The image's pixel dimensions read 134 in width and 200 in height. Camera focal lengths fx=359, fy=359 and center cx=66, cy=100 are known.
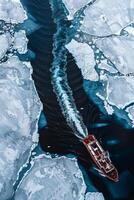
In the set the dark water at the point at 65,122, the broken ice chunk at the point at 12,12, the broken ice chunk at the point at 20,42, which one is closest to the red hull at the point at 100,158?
the dark water at the point at 65,122

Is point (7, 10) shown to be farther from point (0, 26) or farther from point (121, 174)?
point (121, 174)

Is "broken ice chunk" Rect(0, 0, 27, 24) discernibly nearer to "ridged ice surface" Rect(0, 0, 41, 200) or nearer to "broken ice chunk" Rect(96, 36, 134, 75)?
"ridged ice surface" Rect(0, 0, 41, 200)

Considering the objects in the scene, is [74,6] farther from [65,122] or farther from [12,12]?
[65,122]

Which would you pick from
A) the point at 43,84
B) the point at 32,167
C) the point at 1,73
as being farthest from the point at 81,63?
the point at 32,167

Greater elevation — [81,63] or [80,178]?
[81,63]

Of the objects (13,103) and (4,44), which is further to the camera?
(4,44)

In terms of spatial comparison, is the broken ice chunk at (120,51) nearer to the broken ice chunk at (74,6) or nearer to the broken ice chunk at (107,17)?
the broken ice chunk at (107,17)

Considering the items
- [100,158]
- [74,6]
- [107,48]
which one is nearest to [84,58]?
[107,48]

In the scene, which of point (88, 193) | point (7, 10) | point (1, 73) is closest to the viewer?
point (88, 193)
